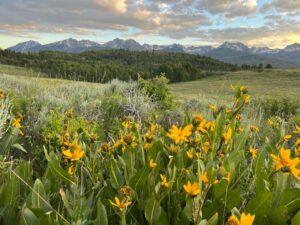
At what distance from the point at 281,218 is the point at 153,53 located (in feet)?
401

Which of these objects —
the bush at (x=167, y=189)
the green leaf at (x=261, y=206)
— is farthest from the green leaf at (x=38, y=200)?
the green leaf at (x=261, y=206)

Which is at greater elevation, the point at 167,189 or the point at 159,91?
the point at 167,189

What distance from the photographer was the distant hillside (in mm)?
55766

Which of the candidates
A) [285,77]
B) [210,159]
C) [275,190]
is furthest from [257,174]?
[285,77]

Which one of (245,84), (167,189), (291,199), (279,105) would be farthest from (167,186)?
(245,84)

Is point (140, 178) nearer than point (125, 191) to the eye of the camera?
No

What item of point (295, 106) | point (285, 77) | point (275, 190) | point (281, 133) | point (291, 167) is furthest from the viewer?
point (285, 77)

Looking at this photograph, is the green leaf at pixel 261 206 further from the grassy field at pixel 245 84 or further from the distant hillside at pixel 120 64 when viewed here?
the distant hillside at pixel 120 64

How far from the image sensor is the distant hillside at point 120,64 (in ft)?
183

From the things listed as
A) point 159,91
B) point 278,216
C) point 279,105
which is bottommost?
point 279,105

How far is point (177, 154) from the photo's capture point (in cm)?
204

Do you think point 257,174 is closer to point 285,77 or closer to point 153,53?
point 285,77

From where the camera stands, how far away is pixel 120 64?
10550 centimetres

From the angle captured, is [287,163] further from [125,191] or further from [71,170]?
[71,170]
